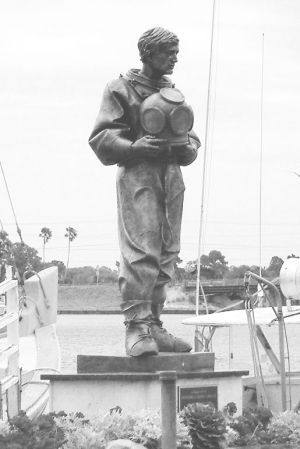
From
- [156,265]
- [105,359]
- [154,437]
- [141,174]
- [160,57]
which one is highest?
[160,57]

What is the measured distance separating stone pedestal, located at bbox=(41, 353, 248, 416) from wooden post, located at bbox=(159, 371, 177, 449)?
231 centimetres

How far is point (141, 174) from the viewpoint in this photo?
449 inches

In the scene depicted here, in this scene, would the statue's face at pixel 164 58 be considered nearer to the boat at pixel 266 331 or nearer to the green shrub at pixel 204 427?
the green shrub at pixel 204 427

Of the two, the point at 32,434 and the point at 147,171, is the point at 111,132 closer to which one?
the point at 147,171

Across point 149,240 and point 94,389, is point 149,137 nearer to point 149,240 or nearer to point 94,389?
point 149,240

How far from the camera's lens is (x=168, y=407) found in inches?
324

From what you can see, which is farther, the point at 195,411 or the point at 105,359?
the point at 105,359

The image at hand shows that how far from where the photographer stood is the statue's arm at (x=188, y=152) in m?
11.5

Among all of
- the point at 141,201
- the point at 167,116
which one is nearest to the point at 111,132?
the point at 167,116

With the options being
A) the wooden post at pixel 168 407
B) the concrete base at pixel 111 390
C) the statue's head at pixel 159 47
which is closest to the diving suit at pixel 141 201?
the statue's head at pixel 159 47

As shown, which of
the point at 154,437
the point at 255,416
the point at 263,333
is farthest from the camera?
the point at 263,333

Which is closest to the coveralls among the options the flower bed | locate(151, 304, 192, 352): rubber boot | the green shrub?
locate(151, 304, 192, 352): rubber boot

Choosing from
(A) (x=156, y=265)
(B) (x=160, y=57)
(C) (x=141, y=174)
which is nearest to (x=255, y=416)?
(A) (x=156, y=265)

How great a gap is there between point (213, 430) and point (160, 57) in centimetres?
348
